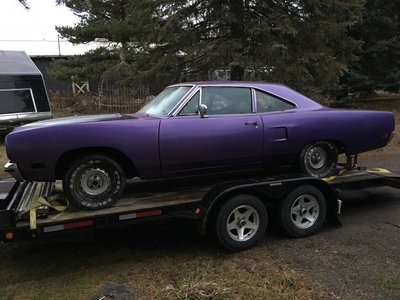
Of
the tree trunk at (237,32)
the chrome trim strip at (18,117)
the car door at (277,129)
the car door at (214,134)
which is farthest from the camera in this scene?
the chrome trim strip at (18,117)

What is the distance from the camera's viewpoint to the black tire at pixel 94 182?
180 inches

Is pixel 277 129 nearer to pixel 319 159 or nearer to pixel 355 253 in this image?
pixel 319 159

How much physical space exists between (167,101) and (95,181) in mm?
1372

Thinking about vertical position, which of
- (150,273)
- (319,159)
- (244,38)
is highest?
(244,38)

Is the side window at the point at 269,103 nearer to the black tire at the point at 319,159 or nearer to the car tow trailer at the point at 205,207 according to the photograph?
the black tire at the point at 319,159

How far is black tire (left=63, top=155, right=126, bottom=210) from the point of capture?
180 inches

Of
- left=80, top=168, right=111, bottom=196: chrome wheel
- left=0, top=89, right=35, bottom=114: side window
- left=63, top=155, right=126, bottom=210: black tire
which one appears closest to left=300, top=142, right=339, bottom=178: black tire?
left=63, top=155, right=126, bottom=210: black tire

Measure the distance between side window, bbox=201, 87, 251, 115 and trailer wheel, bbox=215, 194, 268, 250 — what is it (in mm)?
1057

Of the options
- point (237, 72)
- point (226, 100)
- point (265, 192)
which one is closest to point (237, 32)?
point (237, 72)

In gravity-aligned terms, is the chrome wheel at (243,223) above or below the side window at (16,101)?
below

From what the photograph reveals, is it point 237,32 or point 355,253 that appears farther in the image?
point 237,32

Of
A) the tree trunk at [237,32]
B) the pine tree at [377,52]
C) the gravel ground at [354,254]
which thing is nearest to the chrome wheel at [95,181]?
the gravel ground at [354,254]

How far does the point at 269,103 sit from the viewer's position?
224 inches

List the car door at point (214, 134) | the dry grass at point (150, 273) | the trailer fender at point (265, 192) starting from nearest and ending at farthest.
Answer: the dry grass at point (150, 273) < the trailer fender at point (265, 192) < the car door at point (214, 134)
